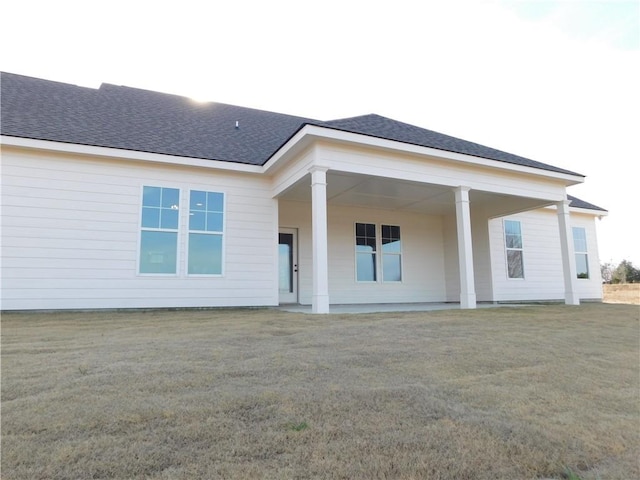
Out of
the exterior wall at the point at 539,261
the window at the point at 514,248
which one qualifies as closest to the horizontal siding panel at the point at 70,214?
the exterior wall at the point at 539,261

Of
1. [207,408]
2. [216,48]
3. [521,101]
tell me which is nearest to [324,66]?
[216,48]

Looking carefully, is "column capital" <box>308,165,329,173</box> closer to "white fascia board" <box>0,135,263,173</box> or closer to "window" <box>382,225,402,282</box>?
"white fascia board" <box>0,135,263,173</box>

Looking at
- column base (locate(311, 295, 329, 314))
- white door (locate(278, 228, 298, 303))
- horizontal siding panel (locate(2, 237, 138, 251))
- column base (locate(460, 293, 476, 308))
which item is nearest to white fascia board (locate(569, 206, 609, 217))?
column base (locate(460, 293, 476, 308))

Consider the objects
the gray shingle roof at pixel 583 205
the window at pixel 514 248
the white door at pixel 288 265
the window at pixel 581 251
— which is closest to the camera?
the white door at pixel 288 265

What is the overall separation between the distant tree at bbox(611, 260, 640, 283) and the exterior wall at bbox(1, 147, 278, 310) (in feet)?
91.8

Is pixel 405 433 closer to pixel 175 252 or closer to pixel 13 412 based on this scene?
pixel 13 412

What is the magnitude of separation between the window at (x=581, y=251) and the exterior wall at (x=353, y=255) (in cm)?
498

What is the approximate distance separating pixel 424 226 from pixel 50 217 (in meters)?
9.63

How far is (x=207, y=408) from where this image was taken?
223 cm

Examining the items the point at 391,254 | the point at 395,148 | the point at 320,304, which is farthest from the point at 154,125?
the point at 391,254

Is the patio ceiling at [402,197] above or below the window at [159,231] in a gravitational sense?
above

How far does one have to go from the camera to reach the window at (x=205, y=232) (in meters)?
8.08

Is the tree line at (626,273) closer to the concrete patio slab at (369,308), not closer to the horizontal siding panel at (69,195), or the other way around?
the concrete patio slab at (369,308)

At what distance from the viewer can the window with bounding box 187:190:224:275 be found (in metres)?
8.08
